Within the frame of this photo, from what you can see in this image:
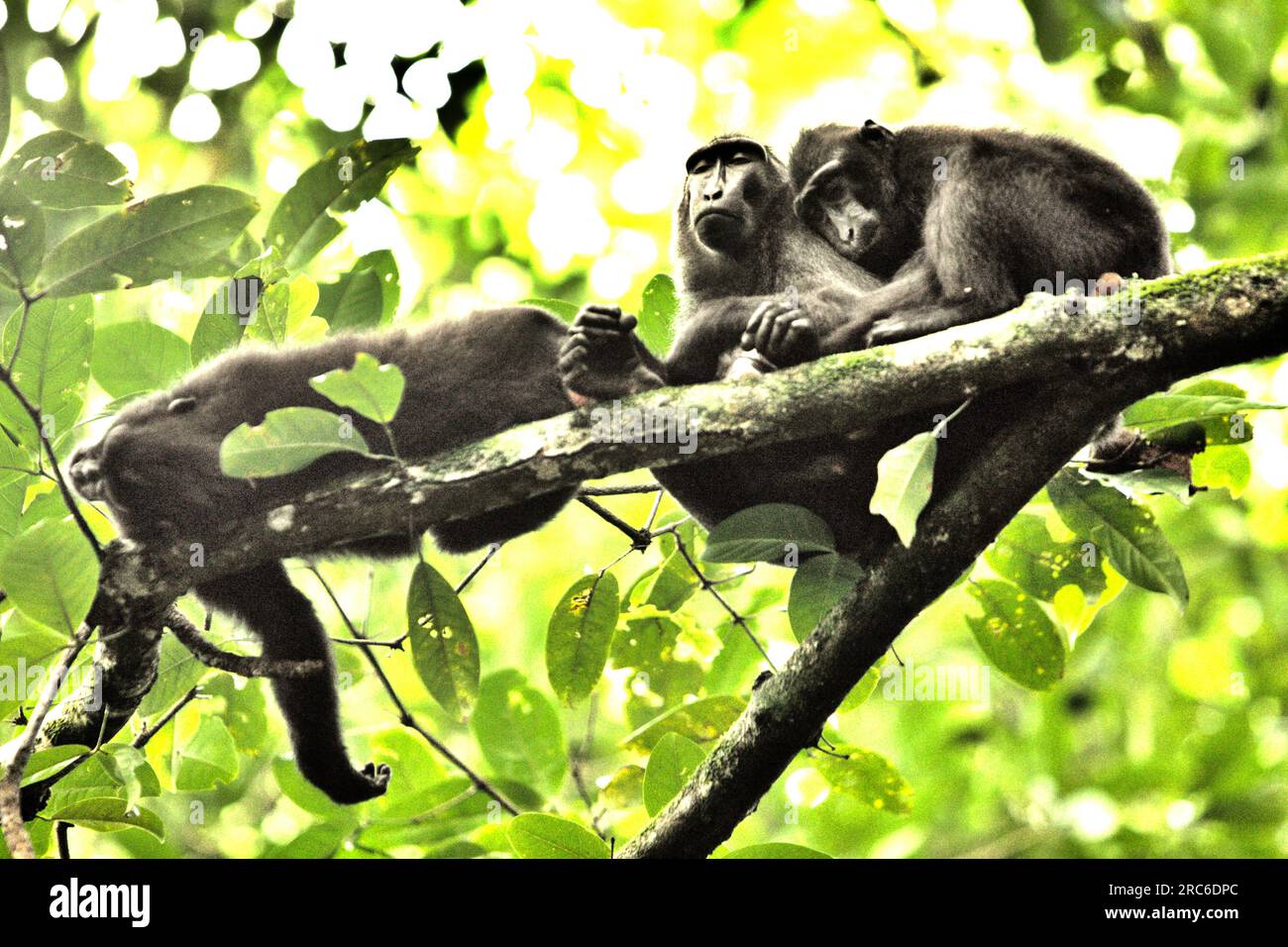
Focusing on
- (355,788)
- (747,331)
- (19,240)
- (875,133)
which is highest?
(875,133)

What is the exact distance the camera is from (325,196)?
436 cm

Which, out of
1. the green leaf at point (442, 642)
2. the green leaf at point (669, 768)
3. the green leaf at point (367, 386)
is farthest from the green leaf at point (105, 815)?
the green leaf at point (669, 768)

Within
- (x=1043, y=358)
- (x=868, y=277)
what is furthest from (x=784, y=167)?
(x=1043, y=358)

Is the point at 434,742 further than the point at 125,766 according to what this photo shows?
Yes

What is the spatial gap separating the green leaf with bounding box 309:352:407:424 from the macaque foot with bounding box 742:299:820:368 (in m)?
1.19

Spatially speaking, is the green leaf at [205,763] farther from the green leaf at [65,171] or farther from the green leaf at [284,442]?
the green leaf at [65,171]

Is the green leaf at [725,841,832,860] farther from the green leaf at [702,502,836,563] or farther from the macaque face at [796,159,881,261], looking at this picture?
the macaque face at [796,159,881,261]

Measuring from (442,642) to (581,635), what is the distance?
0.53m

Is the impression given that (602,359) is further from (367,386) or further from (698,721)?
(698,721)

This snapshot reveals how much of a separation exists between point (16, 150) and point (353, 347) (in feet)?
3.80

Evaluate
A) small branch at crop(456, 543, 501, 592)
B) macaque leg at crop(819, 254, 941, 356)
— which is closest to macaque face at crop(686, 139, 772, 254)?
macaque leg at crop(819, 254, 941, 356)

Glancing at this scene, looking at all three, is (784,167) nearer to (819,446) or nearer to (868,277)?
(868,277)

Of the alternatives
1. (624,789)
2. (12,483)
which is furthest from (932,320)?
(12,483)

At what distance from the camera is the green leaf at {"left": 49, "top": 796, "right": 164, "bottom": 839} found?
3.36 metres
